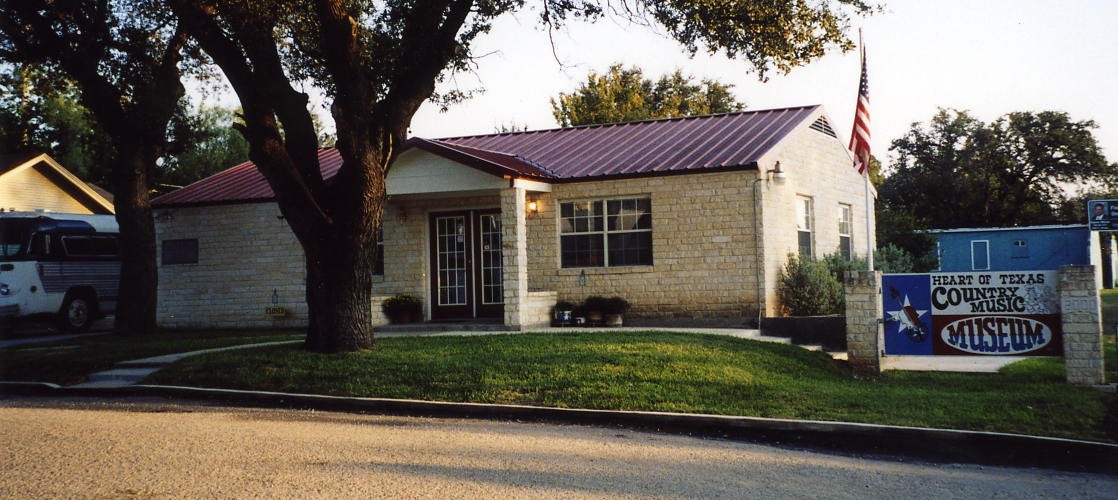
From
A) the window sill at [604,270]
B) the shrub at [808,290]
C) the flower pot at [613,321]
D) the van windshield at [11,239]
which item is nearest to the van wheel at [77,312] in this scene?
the van windshield at [11,239]

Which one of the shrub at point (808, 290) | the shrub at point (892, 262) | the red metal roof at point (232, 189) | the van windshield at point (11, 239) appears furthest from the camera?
the red metal roof at point (232, 189)

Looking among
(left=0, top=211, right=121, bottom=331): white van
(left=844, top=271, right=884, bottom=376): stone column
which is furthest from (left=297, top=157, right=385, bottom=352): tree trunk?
(left=0, top=211, right=121, bottom=331): white van

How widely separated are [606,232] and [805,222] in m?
4.37

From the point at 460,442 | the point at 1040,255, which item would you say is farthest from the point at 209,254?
the point at 1040,255

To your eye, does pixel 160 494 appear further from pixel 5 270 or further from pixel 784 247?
pixel 5 270

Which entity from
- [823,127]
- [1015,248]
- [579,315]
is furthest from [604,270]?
[1015,248]

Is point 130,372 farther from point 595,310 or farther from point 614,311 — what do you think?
point 614,311

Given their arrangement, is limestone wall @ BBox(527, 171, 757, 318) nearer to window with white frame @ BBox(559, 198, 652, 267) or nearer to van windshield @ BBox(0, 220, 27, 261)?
window with white frame @ BBox(559, 198, 652, 267)

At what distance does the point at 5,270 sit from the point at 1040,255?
104ft

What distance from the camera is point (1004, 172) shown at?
1971 inches

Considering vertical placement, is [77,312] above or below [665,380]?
above

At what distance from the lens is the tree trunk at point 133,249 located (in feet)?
A: 62.1

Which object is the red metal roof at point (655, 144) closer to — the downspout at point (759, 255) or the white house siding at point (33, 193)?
the downspout at point (759, 255)

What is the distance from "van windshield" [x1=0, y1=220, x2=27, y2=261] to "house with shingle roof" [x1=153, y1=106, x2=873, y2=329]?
2925mm
